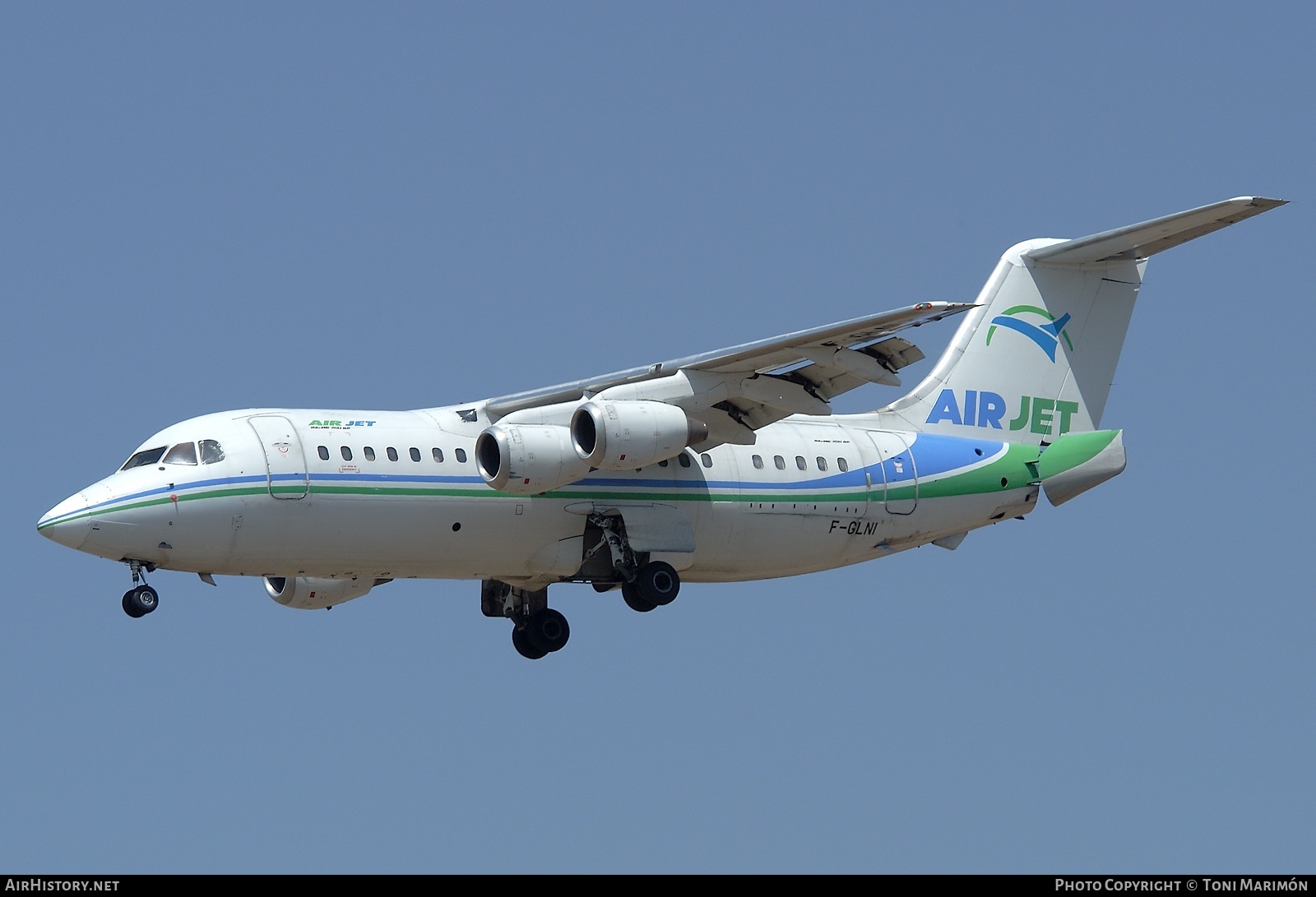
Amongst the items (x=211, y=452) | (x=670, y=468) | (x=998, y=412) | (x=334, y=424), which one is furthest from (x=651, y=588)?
(x=998, y=412)

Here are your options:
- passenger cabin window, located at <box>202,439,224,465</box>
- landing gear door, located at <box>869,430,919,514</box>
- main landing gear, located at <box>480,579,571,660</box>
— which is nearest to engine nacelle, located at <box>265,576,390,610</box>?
main landing gear, located at <box>480,579,571,660</box>

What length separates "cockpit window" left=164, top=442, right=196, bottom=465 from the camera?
19.7m

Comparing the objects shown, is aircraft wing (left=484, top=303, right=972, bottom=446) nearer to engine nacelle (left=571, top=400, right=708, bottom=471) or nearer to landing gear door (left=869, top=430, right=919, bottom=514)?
engine nacelle (left=571, top=400, right=708, bottom=471)

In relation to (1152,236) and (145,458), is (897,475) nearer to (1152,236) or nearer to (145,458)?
(1152,236)

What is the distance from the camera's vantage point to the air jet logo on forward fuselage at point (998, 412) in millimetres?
23266

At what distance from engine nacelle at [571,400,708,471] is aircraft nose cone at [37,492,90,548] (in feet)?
13.8

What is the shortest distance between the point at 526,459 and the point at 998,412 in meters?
5.81

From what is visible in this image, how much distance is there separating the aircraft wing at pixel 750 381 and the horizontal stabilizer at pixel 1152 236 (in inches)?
122

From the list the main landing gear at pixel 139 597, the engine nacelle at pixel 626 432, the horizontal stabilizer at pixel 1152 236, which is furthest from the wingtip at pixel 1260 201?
the main landing gear at pixel 139 597

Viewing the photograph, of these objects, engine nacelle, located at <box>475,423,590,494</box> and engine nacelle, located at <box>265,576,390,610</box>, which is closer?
engine nacelle, located at <box>475,423,590,494</box>

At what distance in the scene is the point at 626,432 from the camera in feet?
65.5

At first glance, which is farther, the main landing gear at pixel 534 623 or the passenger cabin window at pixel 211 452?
the main landing gear at pixel 534 623

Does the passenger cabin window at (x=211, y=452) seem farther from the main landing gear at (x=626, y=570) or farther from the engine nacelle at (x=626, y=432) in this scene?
the main landing gear at (x=626, y=570)
